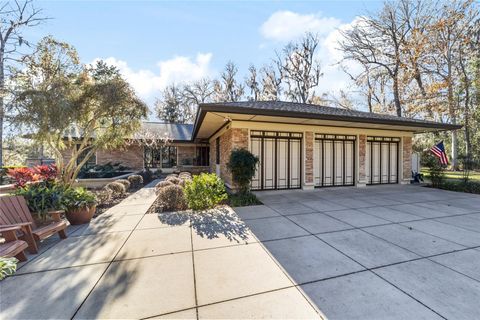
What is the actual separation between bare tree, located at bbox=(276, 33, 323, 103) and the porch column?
1651 centimetres

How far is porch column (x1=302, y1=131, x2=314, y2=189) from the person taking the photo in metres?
8.98

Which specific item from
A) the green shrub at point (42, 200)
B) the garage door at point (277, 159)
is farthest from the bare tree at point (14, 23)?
the garage door at point (277, 159)

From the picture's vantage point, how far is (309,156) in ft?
29.7

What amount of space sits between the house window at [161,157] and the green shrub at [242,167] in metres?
11.2

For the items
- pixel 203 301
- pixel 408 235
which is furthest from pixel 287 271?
pixel 408 235

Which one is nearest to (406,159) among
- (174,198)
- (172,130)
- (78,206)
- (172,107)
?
(174,198)

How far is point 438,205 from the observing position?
6.50 meters

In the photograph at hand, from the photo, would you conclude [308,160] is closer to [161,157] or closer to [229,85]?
[161,157]

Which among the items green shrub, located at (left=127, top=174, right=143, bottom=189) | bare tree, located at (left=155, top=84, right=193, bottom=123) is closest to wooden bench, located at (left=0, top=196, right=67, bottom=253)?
green shrub, located at (left=127, top=174, right=143, bottom=189)

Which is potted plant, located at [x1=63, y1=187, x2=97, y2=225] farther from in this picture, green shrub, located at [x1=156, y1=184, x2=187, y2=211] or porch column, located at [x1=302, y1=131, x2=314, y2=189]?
porch column, located at [x1=302, y1=131, x2=314, y2=189]

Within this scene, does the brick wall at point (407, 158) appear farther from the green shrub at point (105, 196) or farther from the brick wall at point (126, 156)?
the brick wall at point (126, 156)

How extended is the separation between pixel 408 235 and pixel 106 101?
330 inches

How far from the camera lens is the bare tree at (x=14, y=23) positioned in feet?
43.1

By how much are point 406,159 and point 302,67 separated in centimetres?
1633
